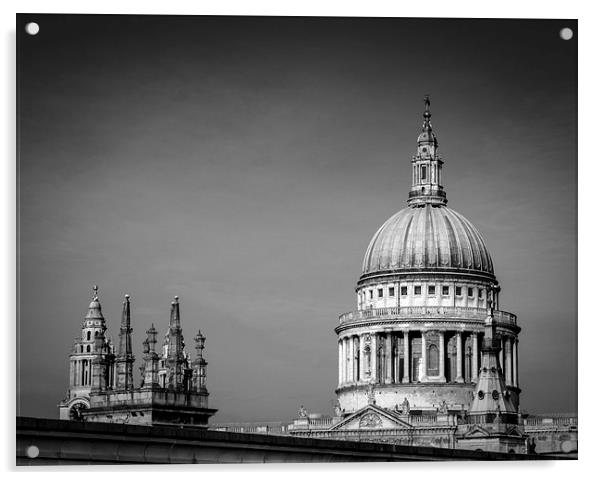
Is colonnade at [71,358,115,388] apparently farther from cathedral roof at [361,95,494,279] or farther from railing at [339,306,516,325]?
railing at [339,306,516,325]

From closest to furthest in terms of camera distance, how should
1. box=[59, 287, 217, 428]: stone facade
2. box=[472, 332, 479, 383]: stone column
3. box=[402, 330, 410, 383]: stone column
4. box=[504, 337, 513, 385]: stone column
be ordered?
box=[59, 287, 217, 428]: stone facade
box=[504, 337, 513, 385]: stone column
box=[472, 332, 479, 383]: stone column
box=[402, 330, 410, 383]: stone column

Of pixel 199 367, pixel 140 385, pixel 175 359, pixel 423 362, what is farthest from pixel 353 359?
pixel 199 367

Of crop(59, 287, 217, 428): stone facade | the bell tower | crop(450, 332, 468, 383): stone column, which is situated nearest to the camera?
the bell tower

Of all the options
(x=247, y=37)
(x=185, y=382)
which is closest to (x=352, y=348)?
(x=185, y=382)

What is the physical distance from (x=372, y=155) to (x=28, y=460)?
923 cm

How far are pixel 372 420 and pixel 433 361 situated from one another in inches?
303

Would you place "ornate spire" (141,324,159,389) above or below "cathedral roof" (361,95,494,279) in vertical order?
below

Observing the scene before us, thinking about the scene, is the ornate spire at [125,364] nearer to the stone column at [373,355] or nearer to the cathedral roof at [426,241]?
the cathedral roof at [426,241]

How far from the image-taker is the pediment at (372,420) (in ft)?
179

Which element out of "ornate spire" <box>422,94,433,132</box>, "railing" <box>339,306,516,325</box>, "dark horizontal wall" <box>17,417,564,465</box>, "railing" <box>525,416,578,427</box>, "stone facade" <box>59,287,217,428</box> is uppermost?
"ornate spire" <box>422,94,433,132</box>

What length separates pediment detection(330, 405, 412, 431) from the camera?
54438mm

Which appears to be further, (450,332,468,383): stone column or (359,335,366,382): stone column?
(359,335,366,382): stone column

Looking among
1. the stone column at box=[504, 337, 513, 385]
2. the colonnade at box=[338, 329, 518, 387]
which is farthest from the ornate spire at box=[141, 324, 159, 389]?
the colonnade at box=[338, 329, 518, 387]

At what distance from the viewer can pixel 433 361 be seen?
62.4 metres
